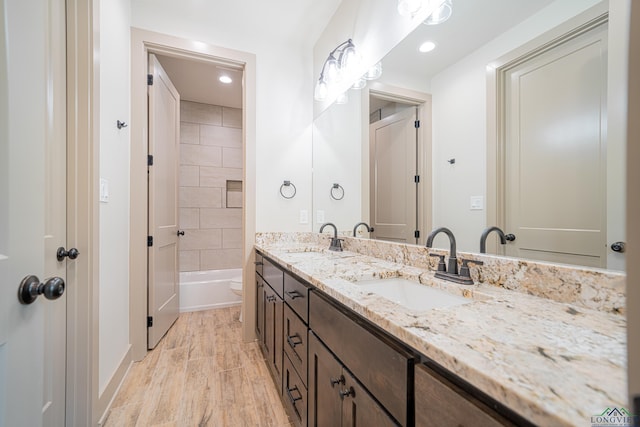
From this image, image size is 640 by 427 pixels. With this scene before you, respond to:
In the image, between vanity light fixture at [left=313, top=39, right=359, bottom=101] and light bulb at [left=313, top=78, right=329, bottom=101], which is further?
light bulb at [left=313, top=78, right=329, bottom=101]

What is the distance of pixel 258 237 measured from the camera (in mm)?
2180

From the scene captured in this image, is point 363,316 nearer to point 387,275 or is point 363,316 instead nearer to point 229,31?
point 387,275

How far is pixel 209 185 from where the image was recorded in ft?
11.4

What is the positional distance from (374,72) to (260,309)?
1.83 metres

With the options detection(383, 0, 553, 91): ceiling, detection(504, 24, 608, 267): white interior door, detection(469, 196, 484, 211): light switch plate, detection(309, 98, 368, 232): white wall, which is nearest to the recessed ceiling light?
detection(383, 0, 553, 91): ceiling

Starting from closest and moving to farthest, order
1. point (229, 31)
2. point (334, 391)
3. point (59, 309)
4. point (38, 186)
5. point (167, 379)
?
point (38, 186) → point (334, 391) → point (59, 309) → point (167, 379) → point (229, 31)

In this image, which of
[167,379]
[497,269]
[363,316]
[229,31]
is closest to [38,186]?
[363,316]

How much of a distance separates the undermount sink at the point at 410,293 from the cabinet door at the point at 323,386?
10.7 inches

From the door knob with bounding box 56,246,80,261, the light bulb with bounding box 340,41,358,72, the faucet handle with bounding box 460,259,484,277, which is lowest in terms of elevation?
the faucet handle with bounding box 460,259,484,277

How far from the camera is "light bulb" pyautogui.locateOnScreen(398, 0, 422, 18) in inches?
48.1

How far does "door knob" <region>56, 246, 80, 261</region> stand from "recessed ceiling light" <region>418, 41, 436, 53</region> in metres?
1.85

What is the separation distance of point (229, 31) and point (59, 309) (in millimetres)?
2226

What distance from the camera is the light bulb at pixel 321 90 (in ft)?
7.03

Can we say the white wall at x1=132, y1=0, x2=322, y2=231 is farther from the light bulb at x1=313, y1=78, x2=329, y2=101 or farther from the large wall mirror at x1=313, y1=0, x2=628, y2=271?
the large wall mirror at x1=313, y1=0, x2=628, y2=271
